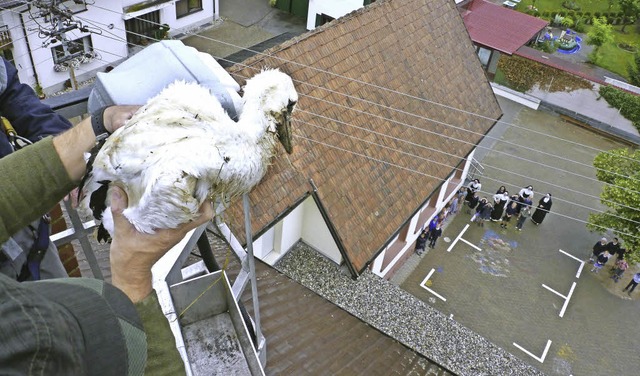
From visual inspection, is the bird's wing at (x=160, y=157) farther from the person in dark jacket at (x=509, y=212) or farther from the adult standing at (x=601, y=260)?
the adult standing at (x=601, y=260)

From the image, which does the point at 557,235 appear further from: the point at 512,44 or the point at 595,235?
the point at 512,44

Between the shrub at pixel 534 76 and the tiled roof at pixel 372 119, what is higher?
the tiled roof at pixel 372 119

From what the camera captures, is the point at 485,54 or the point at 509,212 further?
the point at 485,54

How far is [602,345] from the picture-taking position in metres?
15.4

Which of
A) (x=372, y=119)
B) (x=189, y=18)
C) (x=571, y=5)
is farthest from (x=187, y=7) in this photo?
(x=571, y=5)

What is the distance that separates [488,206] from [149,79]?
17201 millimetres

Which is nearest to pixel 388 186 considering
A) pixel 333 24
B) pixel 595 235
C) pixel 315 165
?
pixel 315 165

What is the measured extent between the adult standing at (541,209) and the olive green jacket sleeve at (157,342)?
59.8 feet

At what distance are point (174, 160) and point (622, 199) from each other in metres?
17.6

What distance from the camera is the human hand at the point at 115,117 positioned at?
2195 millimetres

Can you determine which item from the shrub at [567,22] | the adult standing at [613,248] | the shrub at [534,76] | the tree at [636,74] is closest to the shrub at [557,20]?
the shrub at [567,22]

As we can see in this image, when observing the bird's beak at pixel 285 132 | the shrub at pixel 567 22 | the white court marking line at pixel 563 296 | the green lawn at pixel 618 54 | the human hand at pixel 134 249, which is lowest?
the white court marking line at pixel 563 296

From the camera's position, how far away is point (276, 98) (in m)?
2.52

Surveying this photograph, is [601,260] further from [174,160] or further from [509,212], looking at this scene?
[174,160]
